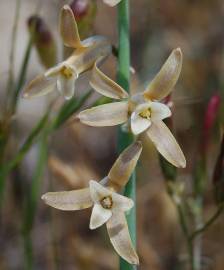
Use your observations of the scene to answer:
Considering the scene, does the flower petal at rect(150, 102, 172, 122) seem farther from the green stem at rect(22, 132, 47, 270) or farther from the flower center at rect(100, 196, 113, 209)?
the green stem at rect(22, 132, 47, 270)

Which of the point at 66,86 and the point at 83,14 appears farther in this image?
the point at 83,14

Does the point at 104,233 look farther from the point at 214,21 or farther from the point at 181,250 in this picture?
the point at 214,21

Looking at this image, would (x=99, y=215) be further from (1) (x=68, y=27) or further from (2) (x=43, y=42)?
(2) (x=43, y=42)

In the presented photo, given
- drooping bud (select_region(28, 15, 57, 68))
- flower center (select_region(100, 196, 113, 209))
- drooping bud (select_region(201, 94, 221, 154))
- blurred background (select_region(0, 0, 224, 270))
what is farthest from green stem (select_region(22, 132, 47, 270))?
flower center (select_region(100, 196, 113, 209))

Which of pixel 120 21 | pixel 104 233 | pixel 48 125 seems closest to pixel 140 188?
pixel 104 233

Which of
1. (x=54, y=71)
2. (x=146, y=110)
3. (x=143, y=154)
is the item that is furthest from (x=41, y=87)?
(x=143, y=154)

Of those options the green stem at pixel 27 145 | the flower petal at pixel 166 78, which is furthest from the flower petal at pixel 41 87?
the green stem at pixel 27 145

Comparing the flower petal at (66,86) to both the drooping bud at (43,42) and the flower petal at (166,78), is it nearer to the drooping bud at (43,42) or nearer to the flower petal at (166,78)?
the flower petal at (166,78)
